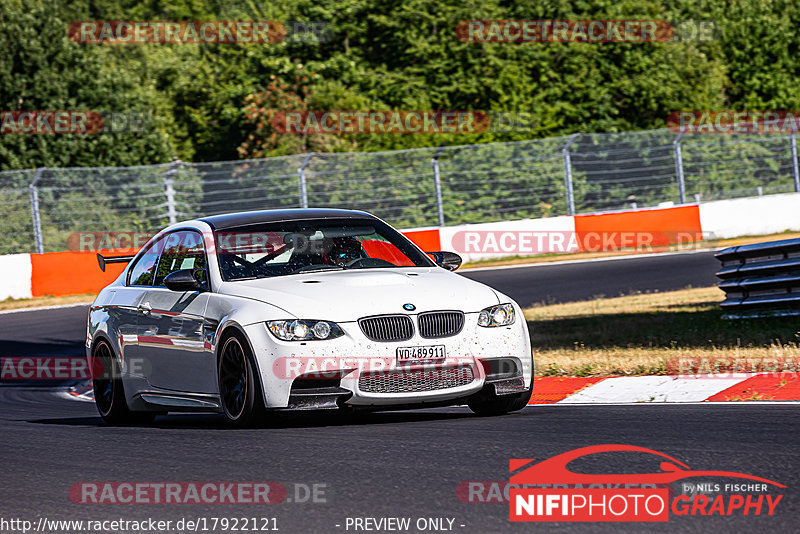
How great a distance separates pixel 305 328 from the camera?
24.8 ft

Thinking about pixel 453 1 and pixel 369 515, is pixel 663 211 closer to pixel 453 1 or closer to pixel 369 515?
pixel 453 1

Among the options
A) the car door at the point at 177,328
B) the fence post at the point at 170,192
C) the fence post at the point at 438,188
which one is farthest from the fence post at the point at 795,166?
the car door at the point at 177,328

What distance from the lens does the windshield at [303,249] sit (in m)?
8.53

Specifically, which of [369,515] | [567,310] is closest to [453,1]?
[567,310]

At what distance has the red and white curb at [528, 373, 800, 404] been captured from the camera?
8.52 metres

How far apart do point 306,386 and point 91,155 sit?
112ft

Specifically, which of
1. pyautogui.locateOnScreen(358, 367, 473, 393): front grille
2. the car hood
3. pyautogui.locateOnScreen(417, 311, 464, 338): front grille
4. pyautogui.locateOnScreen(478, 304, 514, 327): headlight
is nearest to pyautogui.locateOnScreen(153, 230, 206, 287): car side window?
the car hood

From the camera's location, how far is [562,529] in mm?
4781

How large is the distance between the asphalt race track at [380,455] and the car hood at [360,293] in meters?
0.73

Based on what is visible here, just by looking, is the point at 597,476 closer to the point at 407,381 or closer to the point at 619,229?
the point at 407,381

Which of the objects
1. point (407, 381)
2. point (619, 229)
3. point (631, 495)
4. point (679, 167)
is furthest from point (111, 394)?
point (679, 167)

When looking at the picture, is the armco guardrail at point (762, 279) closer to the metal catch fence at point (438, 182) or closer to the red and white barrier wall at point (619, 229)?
the red and white barrier wall at point (619, 229)

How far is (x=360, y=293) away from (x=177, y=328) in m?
1.50

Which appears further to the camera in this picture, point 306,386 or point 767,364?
point 767,364
